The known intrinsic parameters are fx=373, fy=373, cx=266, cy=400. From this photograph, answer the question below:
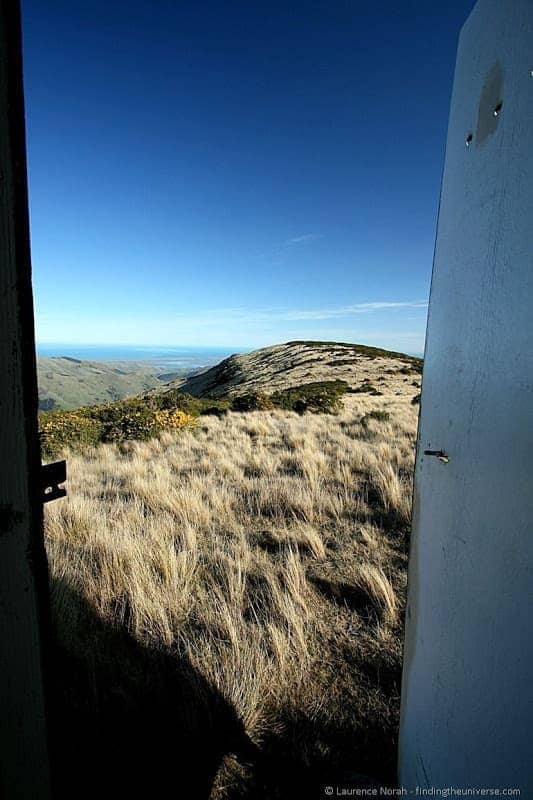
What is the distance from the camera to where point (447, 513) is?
1.18 m

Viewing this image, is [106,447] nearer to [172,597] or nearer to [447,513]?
[172,597]

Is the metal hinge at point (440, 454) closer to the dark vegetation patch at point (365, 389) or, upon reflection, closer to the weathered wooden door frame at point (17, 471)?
the weathered wooden door frame at point (17, 471)

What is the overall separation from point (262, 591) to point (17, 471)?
270 cm

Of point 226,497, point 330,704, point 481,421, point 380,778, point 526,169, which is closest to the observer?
point 526,169

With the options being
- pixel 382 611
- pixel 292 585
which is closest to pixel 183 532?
pixel 292 585

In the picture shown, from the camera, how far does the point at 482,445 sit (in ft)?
3.18

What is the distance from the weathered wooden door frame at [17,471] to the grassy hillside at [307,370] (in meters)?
21.6

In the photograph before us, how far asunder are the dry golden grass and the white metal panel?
0.73 m

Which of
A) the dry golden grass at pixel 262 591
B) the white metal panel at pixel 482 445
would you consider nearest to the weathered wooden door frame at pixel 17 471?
the white metal panel at pixel 482 445

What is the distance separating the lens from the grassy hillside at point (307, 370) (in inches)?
997

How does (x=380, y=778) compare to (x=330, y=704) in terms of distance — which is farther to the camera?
(x=330, y=704)

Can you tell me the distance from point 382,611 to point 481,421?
2458 millimetres

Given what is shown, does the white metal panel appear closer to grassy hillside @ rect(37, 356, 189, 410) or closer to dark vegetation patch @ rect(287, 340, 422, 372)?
dark vegetation patch @ rect(287, 340, 422, 372)

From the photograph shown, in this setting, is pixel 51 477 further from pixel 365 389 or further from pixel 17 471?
pixel 365 389
